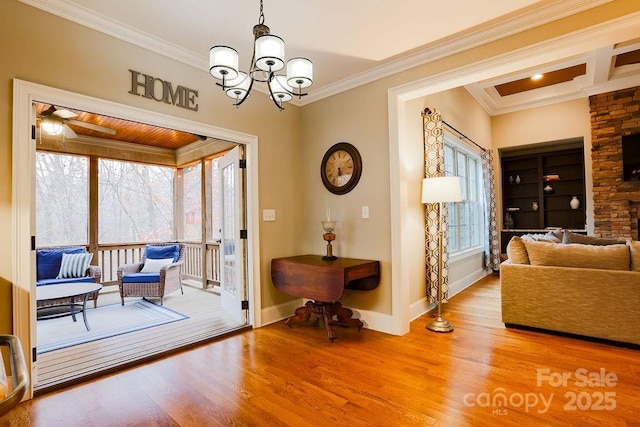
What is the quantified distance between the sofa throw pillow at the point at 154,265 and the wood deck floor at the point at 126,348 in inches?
33.0

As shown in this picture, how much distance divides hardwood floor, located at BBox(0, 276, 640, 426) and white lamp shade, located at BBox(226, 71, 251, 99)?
193 centimetres

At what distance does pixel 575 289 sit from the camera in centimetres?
286

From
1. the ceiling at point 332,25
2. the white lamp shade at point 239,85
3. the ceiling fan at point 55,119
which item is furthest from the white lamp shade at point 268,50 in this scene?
the ceiling fan at point 55,119

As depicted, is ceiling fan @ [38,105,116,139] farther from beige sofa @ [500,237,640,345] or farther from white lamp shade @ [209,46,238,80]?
beige sofa @ [500,237,640,345]

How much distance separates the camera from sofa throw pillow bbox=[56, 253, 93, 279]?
4281 mm

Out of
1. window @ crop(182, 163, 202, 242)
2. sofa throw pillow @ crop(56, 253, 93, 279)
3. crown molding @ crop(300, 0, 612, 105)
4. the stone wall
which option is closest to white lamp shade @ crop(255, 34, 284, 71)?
crown molding @ crop(300, 0, 612, 105)

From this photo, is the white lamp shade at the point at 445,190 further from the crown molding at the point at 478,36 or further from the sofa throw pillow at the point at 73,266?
the sofa throw pillow at the point at 73,266

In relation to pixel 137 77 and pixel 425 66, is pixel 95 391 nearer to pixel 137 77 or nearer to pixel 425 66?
pixel 137 77

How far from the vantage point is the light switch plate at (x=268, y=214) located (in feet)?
11.4

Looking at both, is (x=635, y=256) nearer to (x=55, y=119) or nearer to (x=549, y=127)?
(x=549, y=127)

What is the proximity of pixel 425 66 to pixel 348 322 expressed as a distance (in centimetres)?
244

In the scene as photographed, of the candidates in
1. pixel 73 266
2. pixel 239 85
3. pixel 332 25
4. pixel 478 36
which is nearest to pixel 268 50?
pixel 239 85

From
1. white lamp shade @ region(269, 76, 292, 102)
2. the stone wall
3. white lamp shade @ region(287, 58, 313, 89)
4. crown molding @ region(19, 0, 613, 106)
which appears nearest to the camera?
white lamp shade @ region(287, 58, 313, 89)

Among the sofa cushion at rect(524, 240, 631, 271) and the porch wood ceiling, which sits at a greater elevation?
the porch wood ceiling
